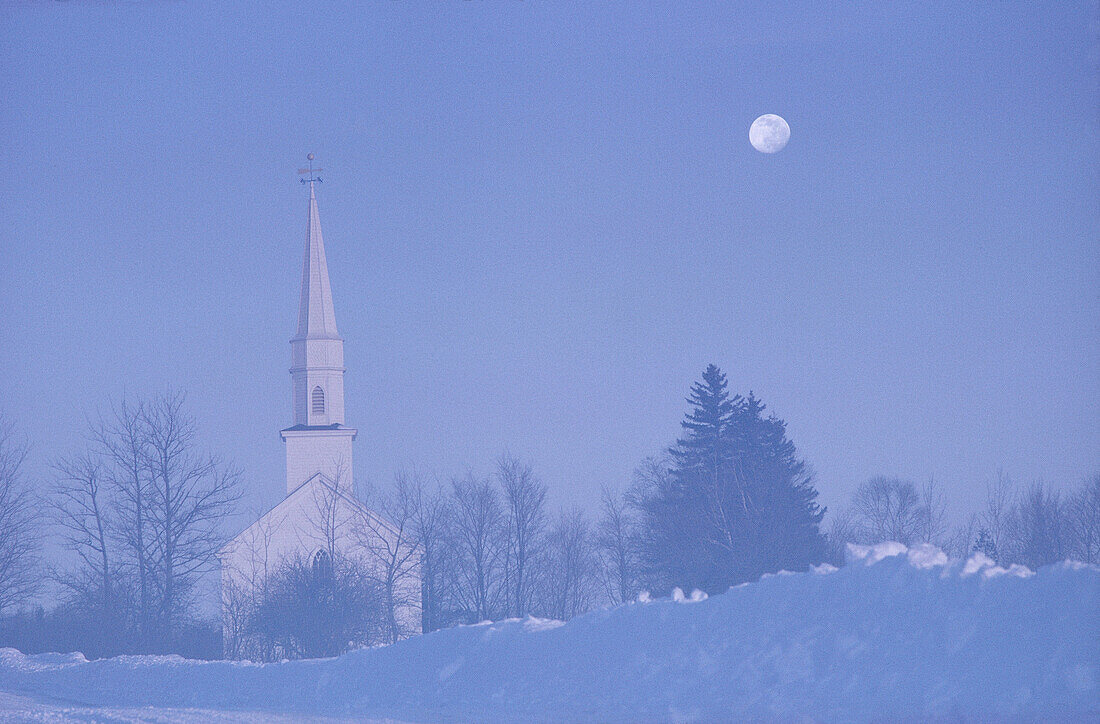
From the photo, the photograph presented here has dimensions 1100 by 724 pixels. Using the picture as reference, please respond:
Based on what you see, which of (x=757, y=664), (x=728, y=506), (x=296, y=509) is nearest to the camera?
(x=757, y=664)

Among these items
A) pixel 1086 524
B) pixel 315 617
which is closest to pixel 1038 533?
pixel 1086 524

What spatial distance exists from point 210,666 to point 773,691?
1069 centimetres

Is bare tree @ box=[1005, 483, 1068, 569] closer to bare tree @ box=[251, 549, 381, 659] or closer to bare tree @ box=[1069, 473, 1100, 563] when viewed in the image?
bare tree @ box=[1069, 473, 1100, 563]

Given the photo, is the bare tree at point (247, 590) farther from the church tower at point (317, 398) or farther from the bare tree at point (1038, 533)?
the bare tree at point (1038, 533)

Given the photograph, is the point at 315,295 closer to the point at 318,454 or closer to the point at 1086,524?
the point at 318,454

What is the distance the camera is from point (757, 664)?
13062mm

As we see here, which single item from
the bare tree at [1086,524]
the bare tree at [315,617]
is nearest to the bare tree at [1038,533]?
the bare tree at [1086,524]

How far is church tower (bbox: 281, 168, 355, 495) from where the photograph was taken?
4303 cm

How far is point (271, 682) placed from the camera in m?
16.9

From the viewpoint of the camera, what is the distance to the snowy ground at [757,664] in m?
11.6

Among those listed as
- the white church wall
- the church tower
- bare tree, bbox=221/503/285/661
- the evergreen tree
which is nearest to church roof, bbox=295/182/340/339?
the church tower

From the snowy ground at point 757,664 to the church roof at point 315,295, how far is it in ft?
87.0

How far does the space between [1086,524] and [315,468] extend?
94.0 ft

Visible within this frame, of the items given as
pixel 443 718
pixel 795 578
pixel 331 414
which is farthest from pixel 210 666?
pixel 331 414
